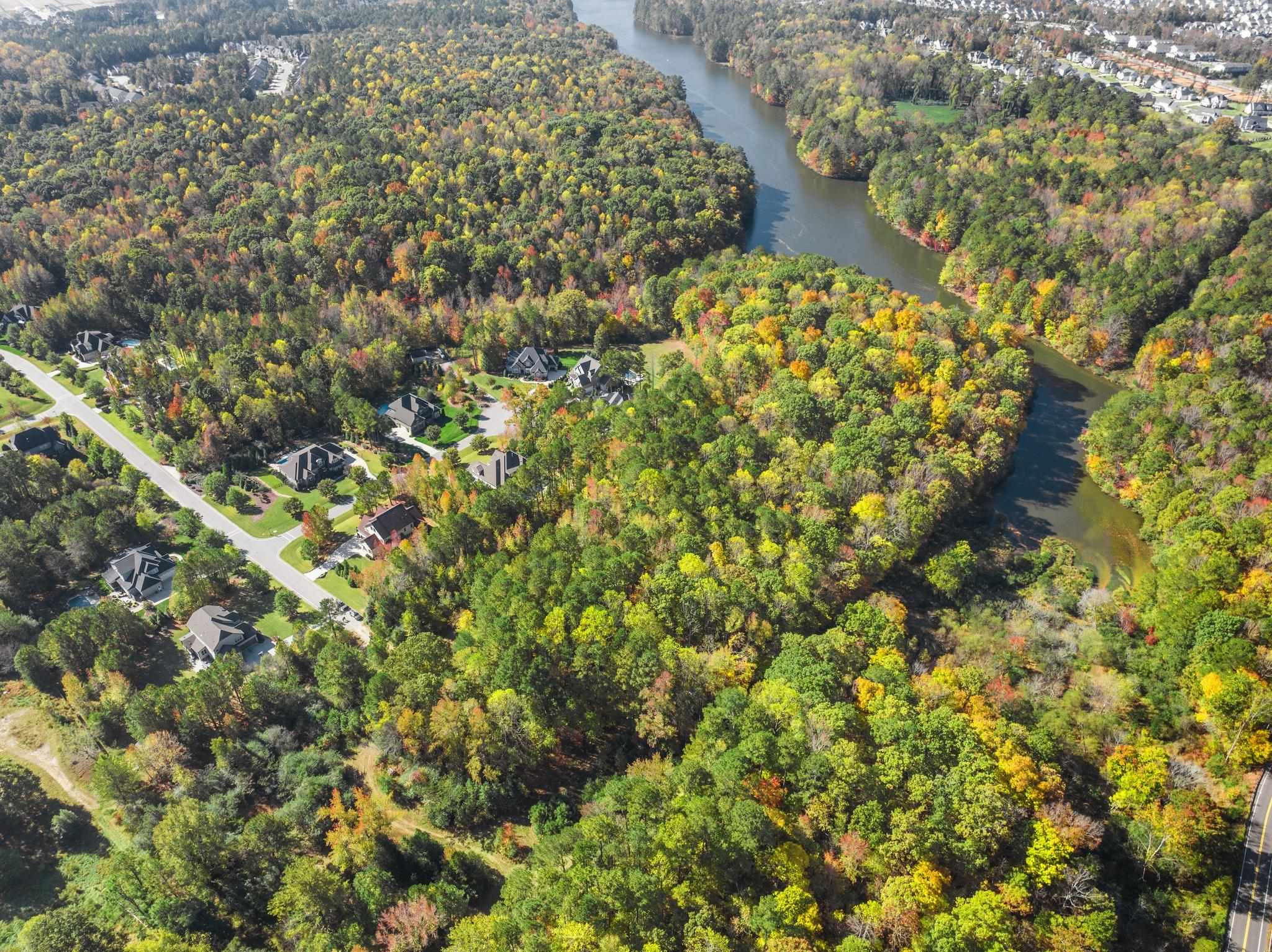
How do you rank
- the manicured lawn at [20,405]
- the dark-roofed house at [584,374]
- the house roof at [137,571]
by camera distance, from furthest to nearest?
the dark-roofed house at [584,374] < the manicured lawn at [20,405] < the house roof at [137,571]

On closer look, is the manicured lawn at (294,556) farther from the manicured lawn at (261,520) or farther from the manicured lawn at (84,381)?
the manicured lawn at (84,381)

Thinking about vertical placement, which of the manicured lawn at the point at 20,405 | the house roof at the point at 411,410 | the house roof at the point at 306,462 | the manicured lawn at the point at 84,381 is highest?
the house roof at the point at 411,410

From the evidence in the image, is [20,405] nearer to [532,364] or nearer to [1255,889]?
[532,364]

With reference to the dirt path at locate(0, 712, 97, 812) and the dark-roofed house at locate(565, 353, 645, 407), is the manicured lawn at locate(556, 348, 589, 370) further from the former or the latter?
the dirt path at locate(0, 712, 97, 812)

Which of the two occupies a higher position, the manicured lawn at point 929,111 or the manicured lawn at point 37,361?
the manicured lawn at point 929,111

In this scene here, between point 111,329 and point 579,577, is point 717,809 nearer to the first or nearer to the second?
point 579,577

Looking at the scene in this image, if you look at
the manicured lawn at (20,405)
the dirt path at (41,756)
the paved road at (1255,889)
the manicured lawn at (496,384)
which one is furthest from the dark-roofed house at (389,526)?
the paved road at (1255,889)

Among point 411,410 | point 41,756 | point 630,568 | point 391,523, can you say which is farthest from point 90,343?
point 630,568
